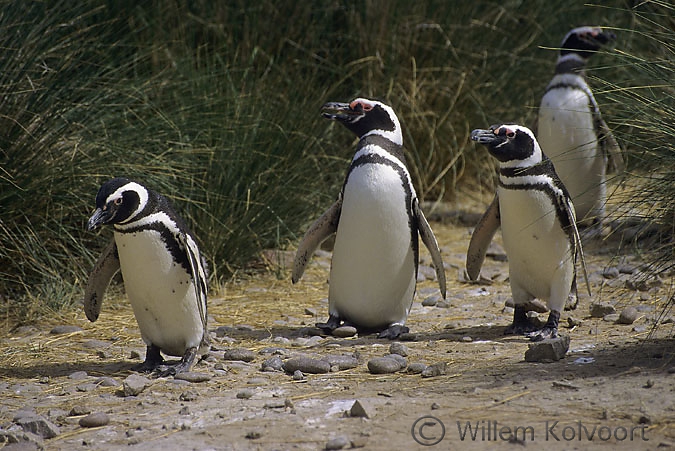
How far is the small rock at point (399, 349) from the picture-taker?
3982 mm

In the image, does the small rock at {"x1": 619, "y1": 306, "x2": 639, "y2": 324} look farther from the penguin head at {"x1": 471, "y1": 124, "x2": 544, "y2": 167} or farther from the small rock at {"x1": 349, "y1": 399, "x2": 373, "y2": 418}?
the small rock at {"x1": 349, "y1": 399, "x2": 373, "y2": 418}

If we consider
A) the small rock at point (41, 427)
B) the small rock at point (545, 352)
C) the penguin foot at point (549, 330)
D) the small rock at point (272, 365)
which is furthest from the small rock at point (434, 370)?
the small rock at point (41, 427)

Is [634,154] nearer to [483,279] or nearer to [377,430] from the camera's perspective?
[377,430]

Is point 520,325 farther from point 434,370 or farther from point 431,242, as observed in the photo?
point 434,370

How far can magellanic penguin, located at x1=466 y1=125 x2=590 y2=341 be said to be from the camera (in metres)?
4.23

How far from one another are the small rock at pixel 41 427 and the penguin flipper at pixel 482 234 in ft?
7.50

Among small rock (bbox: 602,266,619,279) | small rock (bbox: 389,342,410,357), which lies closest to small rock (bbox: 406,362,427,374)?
small rock (bbox: 389,342,410,357)

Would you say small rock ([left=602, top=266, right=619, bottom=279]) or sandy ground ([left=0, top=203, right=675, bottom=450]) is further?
small rock ([left=602, top=266, right=619, bottom=279])

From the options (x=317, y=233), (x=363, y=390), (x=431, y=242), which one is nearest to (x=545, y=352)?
(x=363, y=390)

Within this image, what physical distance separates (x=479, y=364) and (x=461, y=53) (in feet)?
13.5

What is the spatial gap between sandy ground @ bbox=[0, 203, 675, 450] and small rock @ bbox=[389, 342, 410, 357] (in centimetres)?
3

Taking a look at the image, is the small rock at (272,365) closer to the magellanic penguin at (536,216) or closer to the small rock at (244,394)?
the small rock at (244,394)

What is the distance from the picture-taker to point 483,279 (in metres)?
5.72

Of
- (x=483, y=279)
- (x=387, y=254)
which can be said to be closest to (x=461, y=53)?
(x=483, y=279)
